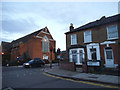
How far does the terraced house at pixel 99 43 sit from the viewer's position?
469 inches

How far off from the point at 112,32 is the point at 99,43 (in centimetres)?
226

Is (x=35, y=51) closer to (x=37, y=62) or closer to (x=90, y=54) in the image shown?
(x=37, y=62)

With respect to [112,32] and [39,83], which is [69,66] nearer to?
[39,83]

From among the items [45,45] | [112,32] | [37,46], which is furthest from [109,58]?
[45,45]

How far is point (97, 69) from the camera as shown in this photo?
10.3 metres

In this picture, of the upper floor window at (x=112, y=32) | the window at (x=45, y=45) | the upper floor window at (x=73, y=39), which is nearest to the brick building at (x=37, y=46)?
the window at (x=45, y=45)

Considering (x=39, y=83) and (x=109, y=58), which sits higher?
(x=109, y=58)

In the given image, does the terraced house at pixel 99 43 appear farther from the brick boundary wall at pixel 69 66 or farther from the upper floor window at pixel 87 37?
the brick boundary wall at pixel 69 66

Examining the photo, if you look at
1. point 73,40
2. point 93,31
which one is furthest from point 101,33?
point 73,40

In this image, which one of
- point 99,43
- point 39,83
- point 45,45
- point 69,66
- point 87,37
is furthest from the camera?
point 45,45

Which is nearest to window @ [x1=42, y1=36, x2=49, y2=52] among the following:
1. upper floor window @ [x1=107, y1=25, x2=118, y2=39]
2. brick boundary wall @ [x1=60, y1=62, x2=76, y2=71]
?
brick boundary wall @ [x1=60, y1=62, x2=76, y2=71]

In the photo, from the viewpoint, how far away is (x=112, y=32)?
12.4m

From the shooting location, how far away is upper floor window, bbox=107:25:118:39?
39.8 ft

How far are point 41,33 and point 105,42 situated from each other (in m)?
27.2
